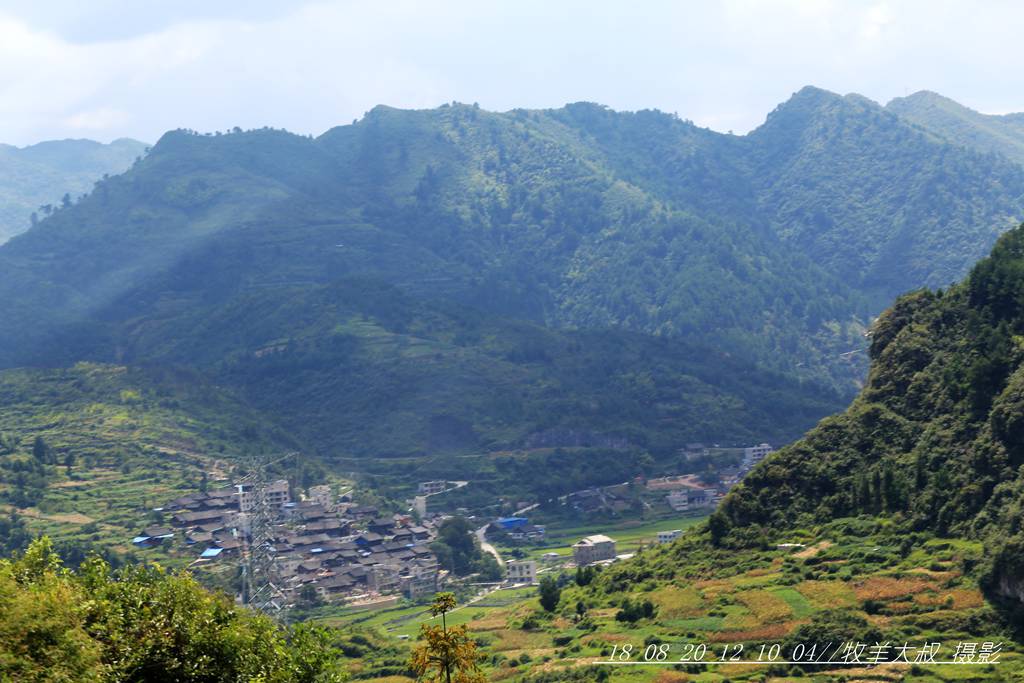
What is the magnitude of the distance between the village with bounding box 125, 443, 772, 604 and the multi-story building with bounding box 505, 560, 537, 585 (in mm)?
96

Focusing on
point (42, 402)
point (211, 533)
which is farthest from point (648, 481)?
point (42, 402)

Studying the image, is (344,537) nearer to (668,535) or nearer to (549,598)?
(668,535)

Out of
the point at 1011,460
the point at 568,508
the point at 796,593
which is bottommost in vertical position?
the point at 568,508

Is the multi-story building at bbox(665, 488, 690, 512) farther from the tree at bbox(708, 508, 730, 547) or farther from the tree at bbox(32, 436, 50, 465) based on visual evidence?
the tree at bbox(708, 508, 730, 547)

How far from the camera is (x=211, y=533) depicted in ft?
435

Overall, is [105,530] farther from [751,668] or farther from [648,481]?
[751,668]

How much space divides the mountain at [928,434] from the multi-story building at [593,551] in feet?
117

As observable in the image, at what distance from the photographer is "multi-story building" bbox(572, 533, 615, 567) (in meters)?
123

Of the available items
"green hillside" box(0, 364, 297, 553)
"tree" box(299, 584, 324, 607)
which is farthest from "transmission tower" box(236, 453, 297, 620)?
"green hillside" box(0, 364, 297, 553)

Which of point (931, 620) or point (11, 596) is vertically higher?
point (11, 596)

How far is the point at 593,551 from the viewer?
123625 mm

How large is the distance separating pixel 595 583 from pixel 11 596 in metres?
49.3

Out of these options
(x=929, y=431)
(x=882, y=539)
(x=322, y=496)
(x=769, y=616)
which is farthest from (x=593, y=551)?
(x=769, y=616)

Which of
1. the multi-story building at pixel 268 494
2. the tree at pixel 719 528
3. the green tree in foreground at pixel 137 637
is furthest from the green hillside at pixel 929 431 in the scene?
the multi-story building at pixel 268 494
